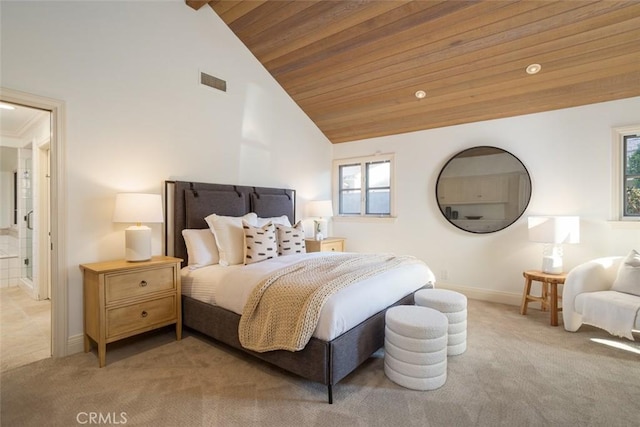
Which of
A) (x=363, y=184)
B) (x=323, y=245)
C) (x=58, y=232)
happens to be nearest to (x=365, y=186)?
(x=363, y=184)

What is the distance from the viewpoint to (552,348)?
274cm

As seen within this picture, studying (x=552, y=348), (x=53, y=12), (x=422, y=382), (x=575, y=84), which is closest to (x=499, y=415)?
(x=422, y=382)

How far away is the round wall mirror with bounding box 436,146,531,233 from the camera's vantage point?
13.0ft

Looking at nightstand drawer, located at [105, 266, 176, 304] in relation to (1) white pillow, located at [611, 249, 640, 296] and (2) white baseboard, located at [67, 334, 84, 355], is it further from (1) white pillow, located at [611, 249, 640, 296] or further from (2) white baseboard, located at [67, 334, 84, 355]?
(1) white pillow, located at [611, 249, 640, 296]

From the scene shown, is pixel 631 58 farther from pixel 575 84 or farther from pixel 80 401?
pixel 80 401

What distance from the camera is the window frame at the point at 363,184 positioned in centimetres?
498

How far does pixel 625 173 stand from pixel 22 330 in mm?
6487

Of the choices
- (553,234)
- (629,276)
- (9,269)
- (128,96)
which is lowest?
(9,269)

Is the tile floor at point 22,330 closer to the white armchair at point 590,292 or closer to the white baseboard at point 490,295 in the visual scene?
the white baseboard at point 490,295

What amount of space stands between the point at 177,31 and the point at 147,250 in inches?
95.0

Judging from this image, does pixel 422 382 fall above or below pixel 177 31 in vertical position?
below

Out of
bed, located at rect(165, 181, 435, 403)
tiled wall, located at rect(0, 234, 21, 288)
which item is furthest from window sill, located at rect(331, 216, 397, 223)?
tiled wall, located at rect(0, 234, 21, 288)

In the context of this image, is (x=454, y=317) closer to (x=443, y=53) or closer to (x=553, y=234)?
(x=553, y=234)

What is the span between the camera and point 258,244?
3.11 metres
